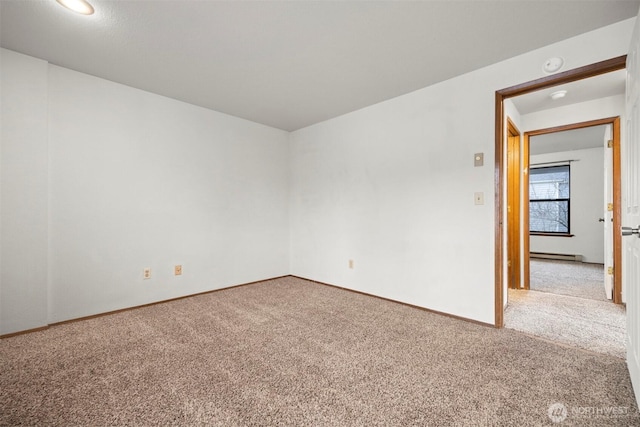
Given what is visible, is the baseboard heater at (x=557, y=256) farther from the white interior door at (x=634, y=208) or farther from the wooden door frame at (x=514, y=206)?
the white interior door at (x=634, y=208)

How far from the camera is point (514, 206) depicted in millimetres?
3658

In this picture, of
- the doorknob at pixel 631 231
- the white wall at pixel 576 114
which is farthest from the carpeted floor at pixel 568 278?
the doorknob at pixel 631 231

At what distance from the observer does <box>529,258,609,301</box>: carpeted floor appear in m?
3.51

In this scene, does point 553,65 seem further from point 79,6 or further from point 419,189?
point 79,6

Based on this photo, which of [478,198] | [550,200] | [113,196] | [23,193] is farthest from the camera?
[550,200]

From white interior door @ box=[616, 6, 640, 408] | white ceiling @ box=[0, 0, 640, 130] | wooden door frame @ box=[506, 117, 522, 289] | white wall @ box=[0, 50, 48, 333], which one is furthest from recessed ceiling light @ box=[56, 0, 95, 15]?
wooden door frame @ box=[506, 117, 522, 289]

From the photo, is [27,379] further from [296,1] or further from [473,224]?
[473,224]

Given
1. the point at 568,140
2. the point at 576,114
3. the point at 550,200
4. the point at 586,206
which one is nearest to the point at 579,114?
the point at 576,114

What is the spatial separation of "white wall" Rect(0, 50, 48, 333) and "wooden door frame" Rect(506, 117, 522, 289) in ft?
16.1

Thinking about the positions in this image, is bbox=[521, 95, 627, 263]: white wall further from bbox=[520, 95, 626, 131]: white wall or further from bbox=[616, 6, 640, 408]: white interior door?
bbox=[616, 6, 640, 408]: white interior door

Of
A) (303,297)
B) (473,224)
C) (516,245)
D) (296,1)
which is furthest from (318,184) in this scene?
(516,245)

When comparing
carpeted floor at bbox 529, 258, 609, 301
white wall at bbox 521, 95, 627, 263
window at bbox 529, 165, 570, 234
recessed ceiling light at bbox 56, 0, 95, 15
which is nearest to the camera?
recessed ceiling light at bbox 56, 0, 95, 15

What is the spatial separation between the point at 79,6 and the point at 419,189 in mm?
2978

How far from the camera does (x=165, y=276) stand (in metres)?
3.12
